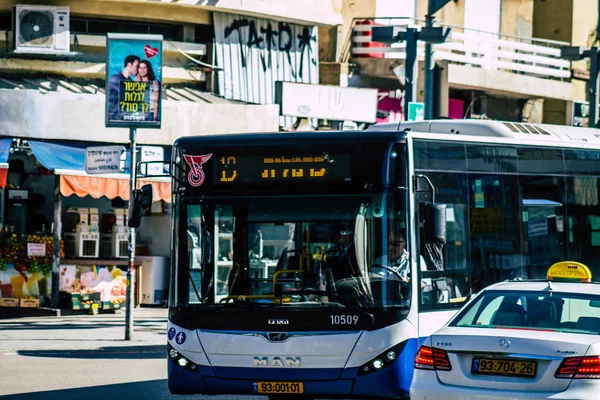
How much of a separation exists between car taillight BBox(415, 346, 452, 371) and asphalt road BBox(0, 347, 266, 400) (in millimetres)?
4058

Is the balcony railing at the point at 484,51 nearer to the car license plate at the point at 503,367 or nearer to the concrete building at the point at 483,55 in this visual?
the concrete building at the point at 483,55

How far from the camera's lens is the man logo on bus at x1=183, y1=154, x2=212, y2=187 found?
11703 millimetres

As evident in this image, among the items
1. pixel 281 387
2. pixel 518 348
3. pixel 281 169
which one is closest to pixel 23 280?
pixel 281 169

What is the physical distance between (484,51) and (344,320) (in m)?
22.1

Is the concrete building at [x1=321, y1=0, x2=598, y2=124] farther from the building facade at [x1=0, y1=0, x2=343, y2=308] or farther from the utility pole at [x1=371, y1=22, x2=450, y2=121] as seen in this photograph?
the building facade at [x1=0, y1=0, x2=343, y2=308]

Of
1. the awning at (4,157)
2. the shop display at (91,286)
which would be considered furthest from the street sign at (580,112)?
the awning at (4,157)

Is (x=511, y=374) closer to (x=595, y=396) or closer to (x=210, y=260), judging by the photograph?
(x=595, y=396)

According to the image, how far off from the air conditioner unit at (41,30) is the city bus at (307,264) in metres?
13.2

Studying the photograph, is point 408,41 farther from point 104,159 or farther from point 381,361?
point 381,361

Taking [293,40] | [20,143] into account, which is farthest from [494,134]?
[293,40]

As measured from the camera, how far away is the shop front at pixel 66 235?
23406mm

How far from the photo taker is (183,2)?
25.6 meters

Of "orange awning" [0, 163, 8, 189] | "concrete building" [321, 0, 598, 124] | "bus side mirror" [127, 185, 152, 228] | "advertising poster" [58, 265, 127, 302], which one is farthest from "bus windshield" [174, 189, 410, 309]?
"concrete building" [321, 0, 598, 124]

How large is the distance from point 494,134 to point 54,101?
40.4 ft
